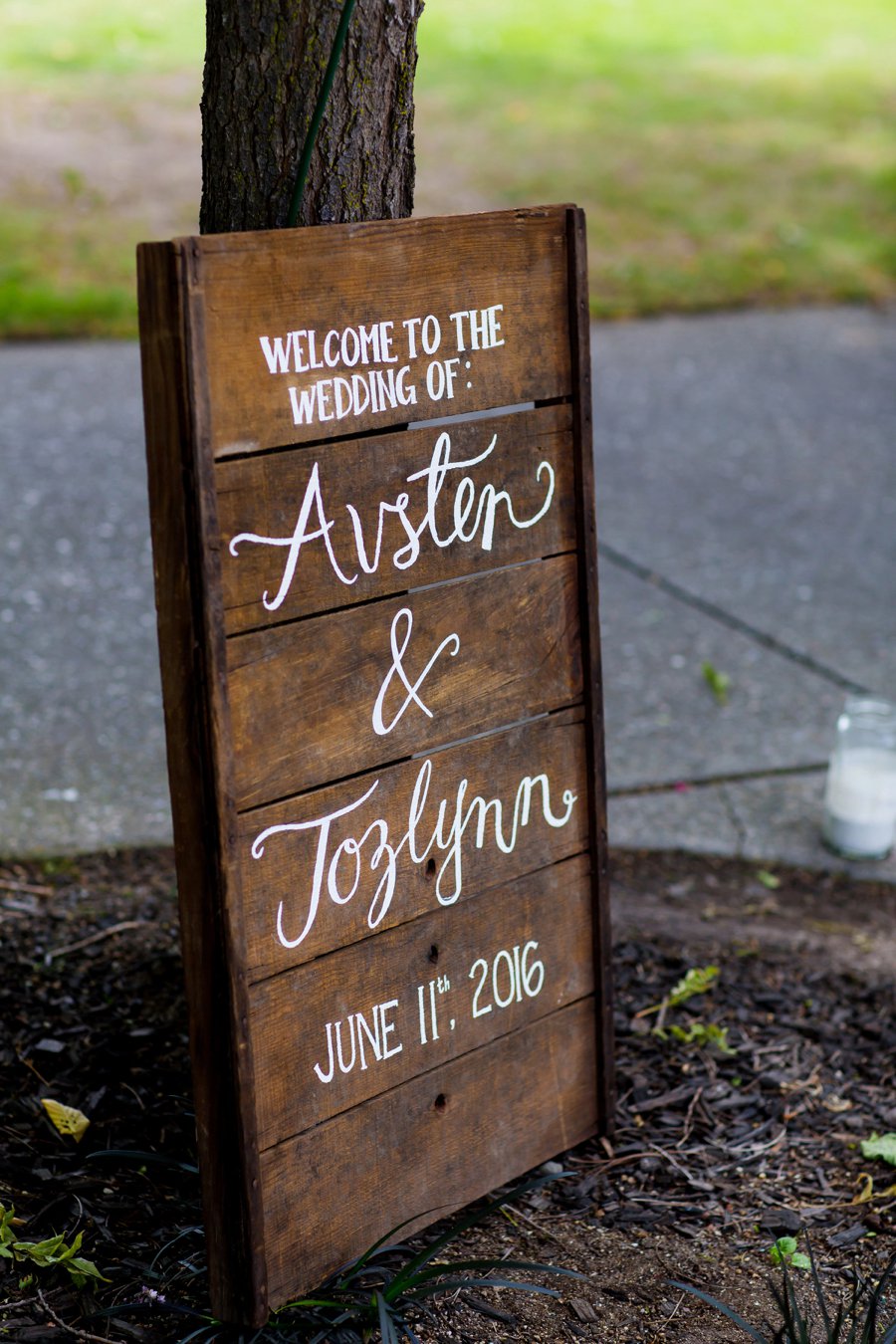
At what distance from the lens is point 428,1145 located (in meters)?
2.31

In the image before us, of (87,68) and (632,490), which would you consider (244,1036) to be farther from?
(87,68)

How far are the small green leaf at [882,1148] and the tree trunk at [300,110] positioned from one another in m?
1.72

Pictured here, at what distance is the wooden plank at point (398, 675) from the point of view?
1966 mm

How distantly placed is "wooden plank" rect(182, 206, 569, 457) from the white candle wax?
1.58 meters

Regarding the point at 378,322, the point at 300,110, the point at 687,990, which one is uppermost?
the point at 300,110

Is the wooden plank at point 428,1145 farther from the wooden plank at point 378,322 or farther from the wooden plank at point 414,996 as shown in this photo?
the wooden plank at point 378,322

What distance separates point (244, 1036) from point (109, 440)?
4149 millimetres

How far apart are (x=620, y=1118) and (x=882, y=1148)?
438mm

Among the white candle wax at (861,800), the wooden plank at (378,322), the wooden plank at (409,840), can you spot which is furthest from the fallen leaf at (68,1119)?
the white candle wax at (861,800)

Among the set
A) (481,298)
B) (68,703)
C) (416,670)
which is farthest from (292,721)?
(68,703)

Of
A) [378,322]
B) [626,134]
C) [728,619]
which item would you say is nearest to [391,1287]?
[378,322]

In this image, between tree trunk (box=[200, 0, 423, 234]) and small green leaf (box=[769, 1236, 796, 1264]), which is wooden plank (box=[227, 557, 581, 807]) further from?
small green leaf (box=[769, 1236, 796, 1264])

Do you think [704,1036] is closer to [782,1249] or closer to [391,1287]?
[782,1249]

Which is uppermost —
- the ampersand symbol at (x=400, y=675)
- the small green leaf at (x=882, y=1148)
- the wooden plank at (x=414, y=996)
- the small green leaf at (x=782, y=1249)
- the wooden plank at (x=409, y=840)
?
the ampersand symbol at (x=400, y=675)
